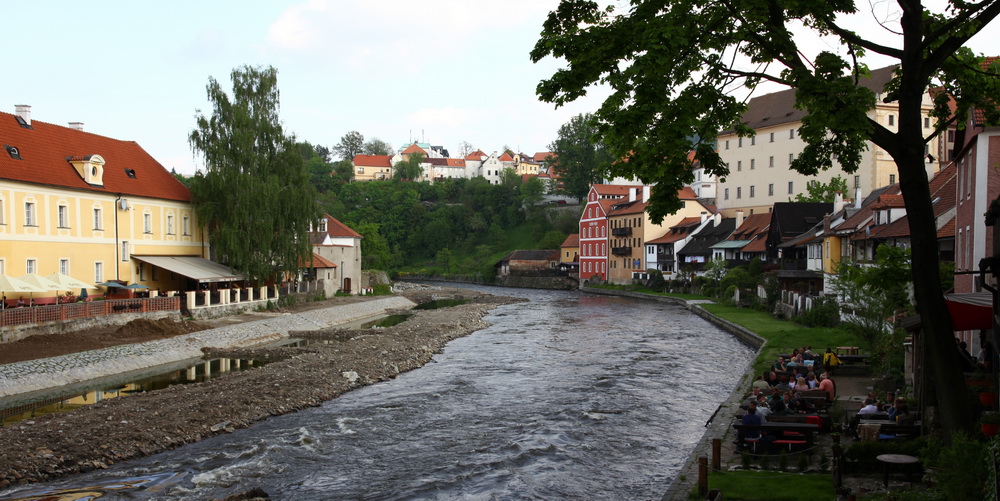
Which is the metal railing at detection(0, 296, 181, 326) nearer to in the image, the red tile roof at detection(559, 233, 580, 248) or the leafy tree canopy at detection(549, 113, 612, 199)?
the red tile roof at detection(559, 233, 580, 248)

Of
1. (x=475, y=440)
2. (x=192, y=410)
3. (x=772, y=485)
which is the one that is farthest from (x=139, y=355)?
(x=772, y=485)

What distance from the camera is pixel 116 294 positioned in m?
34.5

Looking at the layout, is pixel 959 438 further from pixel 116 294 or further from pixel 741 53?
pixel 116 294

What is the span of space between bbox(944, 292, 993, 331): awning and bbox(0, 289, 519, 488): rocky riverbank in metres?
15.3

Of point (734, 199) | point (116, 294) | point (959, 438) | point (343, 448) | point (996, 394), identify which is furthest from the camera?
point (734, 199)

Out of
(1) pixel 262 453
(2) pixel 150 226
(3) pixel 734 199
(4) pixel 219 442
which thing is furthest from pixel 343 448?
(3) pixel 734 199

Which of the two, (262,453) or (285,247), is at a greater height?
(285,247)

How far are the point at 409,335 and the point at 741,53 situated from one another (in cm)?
2670

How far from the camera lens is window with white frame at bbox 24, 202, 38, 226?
30.3 meters

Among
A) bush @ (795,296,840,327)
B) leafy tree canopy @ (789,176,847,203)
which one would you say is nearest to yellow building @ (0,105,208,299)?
bush @ (795,296,840,327)

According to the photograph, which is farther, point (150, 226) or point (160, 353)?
point (150, 226)

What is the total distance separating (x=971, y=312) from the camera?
532 inches

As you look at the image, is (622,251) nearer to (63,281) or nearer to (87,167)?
(87,167)

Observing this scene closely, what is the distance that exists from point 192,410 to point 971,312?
670 inches
